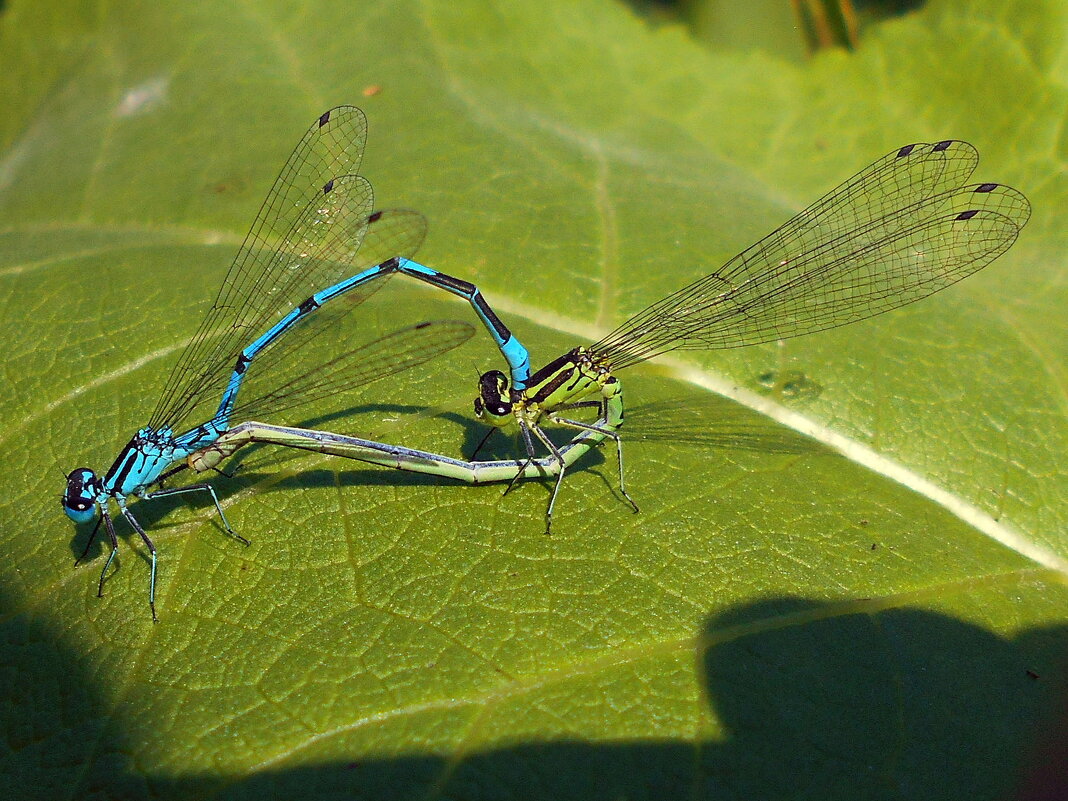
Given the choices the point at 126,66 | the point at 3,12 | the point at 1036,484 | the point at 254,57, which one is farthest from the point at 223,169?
the point at 1036,484

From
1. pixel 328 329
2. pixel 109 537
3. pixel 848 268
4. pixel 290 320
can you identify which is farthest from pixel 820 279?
pixel 109 537

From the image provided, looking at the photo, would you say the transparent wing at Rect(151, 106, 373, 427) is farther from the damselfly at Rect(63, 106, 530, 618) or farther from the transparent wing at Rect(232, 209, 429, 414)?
the transparent wing at Rect(232, 209, 429, 414)

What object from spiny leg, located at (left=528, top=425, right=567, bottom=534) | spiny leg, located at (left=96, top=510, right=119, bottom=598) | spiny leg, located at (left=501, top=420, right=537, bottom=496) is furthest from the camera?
spiny leg, located at (left=501, top=420, right=537, bottom=496)

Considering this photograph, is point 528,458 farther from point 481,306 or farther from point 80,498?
point 80,498

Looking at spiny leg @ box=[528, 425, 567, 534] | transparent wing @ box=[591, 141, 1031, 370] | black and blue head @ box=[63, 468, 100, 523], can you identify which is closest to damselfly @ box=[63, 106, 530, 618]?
black and blue head @ box=[63, 468, 100, 523]

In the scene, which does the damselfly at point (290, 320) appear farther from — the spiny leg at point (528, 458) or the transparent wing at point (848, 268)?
the transparent wing at point (848, 268)
